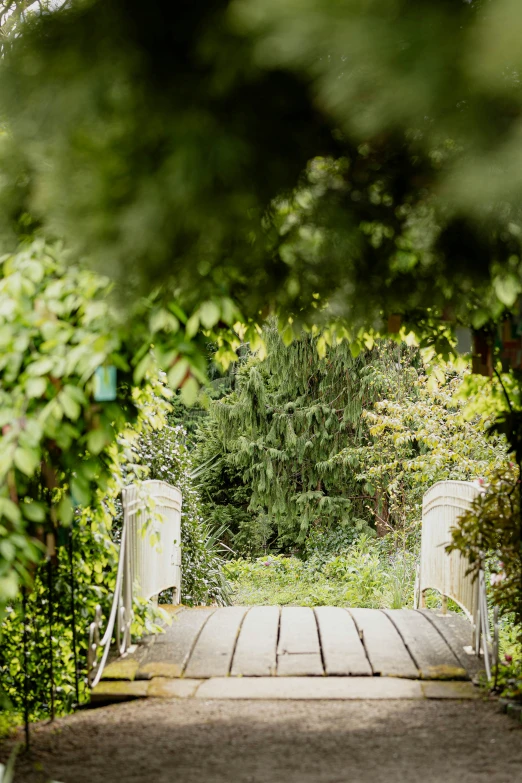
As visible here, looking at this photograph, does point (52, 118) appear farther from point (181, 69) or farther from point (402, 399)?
point (402, 399)

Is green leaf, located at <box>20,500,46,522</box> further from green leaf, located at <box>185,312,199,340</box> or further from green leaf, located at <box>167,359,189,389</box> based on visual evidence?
green leaf, located at <box>185,312,199,340</box>

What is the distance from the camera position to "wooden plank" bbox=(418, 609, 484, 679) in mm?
4602

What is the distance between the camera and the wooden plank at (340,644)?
14.9 feet

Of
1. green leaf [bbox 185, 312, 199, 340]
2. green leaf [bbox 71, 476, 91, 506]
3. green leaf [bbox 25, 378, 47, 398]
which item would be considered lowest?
green leaf [bbox 71, 476, 91, 506]

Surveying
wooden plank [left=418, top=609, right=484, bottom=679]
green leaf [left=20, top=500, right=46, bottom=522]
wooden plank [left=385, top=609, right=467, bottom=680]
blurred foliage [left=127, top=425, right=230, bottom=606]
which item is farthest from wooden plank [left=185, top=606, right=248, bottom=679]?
green leaf [left=20, top=500, right=46, bottom=522]

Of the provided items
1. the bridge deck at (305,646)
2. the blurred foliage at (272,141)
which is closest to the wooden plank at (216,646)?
the bridge deck at (305,646)

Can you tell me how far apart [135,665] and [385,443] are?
8.14 m

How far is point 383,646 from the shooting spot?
4.98m

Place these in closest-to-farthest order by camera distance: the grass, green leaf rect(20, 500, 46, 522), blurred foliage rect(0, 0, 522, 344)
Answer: blurred foliage rect(0, 0, 522, 344) → green leaf rect(20, 500, 46, 522) → the grass

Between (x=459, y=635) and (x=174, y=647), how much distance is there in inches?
73.3

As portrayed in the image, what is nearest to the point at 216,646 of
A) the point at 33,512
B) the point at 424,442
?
the point at 33,512

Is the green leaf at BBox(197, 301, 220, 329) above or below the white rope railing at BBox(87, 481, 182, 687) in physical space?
above

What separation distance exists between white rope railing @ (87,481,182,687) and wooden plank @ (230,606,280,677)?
27.9 inches

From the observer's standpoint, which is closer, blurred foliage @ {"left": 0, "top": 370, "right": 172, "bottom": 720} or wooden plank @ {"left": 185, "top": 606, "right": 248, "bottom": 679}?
blurred foliage @ {"left": 0, "top": 370, "right": 172, "bottom": 720}
